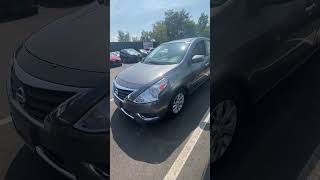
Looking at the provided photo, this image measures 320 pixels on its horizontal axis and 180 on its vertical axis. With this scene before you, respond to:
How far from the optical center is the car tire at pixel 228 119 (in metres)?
2.49

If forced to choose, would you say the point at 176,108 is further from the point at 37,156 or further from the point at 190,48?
the point at 37,156

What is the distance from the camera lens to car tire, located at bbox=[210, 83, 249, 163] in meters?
2.49

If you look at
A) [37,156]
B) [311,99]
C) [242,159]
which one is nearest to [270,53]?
[242,159]

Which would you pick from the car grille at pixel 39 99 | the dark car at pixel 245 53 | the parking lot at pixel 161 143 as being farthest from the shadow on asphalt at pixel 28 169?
the dark car at pixel 245 53

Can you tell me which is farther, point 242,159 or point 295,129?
point 295,129

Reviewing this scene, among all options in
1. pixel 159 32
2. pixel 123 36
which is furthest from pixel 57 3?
pixel 159 32

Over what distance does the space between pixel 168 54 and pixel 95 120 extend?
0.40m

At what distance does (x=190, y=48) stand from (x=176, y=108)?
0.26 metres

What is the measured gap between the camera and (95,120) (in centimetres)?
131

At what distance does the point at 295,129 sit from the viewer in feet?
11.7

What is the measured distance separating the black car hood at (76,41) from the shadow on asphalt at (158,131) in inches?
8.6

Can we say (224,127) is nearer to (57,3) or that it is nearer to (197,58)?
(197,58)

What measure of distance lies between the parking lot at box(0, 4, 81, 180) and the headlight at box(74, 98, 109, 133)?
0.25 m

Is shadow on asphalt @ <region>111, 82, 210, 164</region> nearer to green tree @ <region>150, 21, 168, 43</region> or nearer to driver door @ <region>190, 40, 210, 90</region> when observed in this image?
driver door @ <region>190, 40, 210, 90</region>
